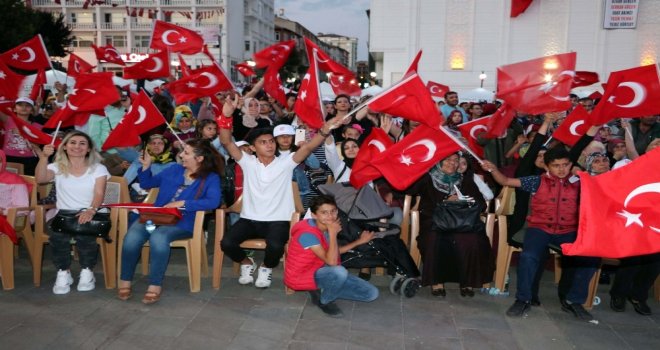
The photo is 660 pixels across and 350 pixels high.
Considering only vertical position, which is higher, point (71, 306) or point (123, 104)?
point (123, 104)

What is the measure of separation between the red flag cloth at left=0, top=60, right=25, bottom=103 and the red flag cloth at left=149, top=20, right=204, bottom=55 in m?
2.12

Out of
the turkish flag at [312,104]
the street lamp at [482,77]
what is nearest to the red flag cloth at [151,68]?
the turkish flag at [312,104]

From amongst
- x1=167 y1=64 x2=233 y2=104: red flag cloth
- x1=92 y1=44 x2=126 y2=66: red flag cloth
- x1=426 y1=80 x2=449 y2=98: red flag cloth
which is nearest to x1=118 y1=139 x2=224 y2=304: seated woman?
x1=167 y1=64 x2=233 y2=104: red flag cloth

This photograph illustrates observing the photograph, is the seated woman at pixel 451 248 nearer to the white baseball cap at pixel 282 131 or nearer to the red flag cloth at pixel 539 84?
the red flag cloth at pixel 539 84

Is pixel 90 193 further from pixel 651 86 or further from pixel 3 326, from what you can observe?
pixel 651 86

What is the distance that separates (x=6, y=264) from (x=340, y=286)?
3.30 metres

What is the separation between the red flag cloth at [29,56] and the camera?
28.0 feet

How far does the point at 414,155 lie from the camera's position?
16.7ft

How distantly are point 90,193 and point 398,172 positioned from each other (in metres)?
3.01

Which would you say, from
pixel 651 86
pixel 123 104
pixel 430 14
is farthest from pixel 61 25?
pixel 651 86

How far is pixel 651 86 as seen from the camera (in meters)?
5.26

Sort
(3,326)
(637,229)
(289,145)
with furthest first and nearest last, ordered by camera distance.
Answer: (289,145) < (3,326) < (637,229)

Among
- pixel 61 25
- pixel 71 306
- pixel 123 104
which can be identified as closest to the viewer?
pixel 71 306

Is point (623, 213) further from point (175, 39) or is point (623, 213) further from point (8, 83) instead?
point (8, 83)
